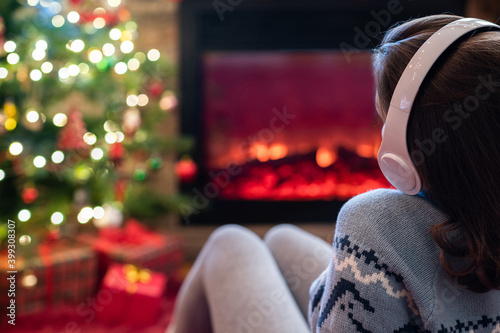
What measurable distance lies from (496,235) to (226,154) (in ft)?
7.11

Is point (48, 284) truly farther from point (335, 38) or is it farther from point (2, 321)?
point (335, 38)

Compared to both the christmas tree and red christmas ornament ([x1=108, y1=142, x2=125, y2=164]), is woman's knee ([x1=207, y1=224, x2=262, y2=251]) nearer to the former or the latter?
the christmas tree

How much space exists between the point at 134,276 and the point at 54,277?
0.30 meters

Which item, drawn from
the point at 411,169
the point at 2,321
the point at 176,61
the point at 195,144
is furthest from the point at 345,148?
the point at 411,169

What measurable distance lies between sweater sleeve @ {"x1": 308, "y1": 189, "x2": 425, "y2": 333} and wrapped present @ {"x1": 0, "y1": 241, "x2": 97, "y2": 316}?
146cm

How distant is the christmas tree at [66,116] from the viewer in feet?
5.48

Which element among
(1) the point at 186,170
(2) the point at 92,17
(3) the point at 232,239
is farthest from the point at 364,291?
(1) the point at 186,170

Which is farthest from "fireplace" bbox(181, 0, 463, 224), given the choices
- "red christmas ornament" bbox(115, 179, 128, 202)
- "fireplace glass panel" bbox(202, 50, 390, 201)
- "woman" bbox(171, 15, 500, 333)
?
"woman" bbox(171, 15, 500, 333)

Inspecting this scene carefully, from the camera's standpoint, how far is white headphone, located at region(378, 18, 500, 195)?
490 mm

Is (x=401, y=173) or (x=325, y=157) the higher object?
(x=401, y=173)

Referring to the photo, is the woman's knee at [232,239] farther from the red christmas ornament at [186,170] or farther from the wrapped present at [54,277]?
the red christmas ornament at [186,170]

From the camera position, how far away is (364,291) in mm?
490

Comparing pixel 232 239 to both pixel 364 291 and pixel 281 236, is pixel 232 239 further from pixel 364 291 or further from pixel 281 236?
pixel 364 291

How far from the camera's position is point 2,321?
168 cm
